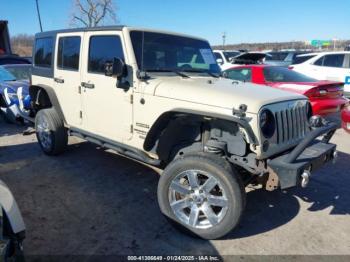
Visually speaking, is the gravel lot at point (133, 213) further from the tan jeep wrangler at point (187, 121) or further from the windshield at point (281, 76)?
the windshield at point (281, 76)

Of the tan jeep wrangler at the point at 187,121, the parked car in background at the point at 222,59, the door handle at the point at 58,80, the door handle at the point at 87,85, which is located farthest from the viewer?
the parked car in background at the point at 222,59

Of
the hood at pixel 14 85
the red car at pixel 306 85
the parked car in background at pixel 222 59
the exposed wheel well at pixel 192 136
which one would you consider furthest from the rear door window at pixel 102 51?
the parked car in background at pixel 222 59

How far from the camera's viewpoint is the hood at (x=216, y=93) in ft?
10.4

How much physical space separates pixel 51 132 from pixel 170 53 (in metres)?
2.44

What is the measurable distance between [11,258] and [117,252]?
116 centimetres

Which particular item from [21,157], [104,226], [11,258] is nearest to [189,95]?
[104,226]

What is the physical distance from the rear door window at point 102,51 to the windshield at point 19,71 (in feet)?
17.6

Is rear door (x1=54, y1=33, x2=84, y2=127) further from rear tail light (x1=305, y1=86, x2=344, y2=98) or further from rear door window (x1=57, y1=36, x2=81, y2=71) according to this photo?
rear tail light (x1=305, y1=86, x2=344, y2=98)

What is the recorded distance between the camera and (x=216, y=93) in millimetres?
3318

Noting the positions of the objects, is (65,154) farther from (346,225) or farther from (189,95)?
(346,225)

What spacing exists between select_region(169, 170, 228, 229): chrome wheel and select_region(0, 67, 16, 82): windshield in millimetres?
7182

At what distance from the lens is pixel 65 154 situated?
19.2 ft

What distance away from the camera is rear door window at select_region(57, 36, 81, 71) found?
4812 millimetres

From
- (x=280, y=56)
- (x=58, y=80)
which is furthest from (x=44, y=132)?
(x=280, y=56)
